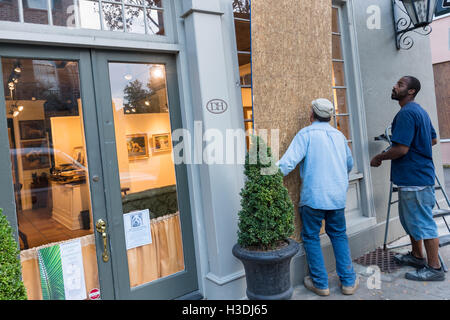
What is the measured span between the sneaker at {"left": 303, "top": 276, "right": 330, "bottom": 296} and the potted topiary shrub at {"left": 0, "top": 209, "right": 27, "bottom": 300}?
2.75 metres

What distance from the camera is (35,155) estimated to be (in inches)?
113

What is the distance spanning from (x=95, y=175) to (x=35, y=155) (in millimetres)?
501

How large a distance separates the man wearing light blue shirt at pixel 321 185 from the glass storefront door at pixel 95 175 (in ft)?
4.08

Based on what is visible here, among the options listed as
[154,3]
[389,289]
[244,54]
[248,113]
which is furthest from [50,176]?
[389,289]

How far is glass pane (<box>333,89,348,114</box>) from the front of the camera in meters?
5.02

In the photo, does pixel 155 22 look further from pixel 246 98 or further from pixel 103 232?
pixel 103 232

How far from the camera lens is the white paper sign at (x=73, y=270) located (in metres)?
3.00

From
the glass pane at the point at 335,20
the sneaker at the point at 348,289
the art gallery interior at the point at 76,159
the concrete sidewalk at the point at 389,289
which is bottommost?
the concrete sidewalk at the point at 389,289

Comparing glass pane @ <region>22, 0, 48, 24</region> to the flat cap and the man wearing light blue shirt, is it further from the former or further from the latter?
the flat cap

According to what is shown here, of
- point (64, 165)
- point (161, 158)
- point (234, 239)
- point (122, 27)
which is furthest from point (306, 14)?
point (64, 165)

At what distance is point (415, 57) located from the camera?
5.77m

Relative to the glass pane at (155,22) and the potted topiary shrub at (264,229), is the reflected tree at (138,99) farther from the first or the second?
the potted topiary shrub at (264,229)

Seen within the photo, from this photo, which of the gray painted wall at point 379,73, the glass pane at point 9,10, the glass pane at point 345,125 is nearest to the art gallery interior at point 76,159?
the glass pane at point 9,10
